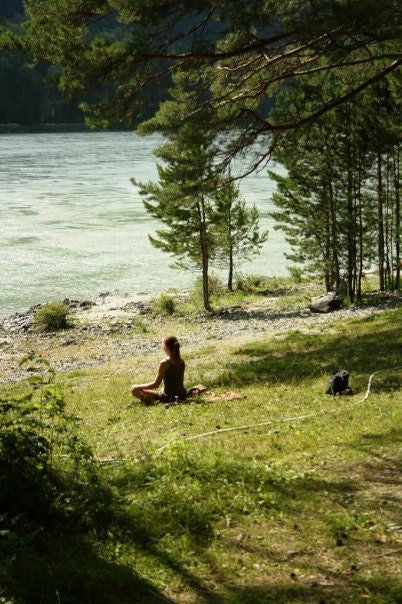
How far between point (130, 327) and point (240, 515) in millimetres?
20232

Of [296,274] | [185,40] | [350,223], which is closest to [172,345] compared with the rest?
[185,40]

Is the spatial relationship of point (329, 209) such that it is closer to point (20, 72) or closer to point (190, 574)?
point (190, 574)

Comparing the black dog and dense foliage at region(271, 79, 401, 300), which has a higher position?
dense foliage at region(271, 79, 401, 300)

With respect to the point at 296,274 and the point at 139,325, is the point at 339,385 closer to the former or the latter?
the point at 139,325

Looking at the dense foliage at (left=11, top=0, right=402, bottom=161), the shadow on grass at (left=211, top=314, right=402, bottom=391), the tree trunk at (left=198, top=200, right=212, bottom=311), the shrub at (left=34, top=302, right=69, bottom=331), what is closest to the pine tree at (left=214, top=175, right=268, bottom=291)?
the tree trunk at (left=198, top=200, right=212, bottom=311)

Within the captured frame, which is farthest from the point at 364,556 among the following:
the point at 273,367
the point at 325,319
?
the point at 325,319

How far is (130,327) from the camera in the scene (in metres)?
26.0

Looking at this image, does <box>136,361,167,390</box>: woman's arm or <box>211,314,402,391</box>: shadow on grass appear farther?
<box>211,314,402,391</box>: shadow on grass

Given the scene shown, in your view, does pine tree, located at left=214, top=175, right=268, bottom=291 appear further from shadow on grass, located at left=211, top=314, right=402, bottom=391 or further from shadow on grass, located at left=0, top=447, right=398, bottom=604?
shadow on grass, located at left=0, top=447, right=398, bottom=604

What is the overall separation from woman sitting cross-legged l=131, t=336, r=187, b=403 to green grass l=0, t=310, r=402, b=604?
946 mm

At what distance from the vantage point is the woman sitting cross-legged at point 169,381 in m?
11.3

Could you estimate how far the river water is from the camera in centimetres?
3378

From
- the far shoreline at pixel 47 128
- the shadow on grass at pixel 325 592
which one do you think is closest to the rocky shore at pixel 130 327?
the shadow on grass at pixel 325 592

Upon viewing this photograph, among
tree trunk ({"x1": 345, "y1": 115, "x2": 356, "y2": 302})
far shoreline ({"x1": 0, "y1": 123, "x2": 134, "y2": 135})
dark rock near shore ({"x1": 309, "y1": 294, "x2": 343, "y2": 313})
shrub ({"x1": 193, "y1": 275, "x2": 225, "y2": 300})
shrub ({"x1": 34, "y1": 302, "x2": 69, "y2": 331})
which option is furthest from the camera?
far shoreline ({"x1": 0, "y1": 123, "x2": 134, "y2": 135})
